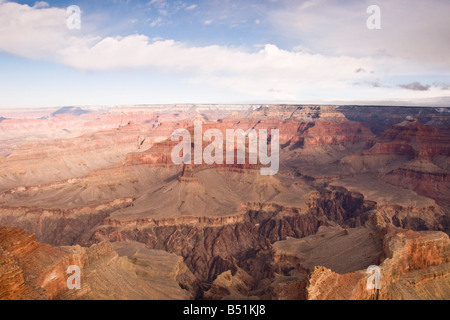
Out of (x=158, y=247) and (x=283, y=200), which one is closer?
(x=158, y=247)

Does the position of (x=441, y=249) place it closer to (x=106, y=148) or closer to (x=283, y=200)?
(x=283, y=200)

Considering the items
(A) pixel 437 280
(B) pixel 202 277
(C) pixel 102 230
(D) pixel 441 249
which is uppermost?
(D) pixel 441 249

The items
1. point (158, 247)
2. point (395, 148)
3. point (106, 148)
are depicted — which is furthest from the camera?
point (106, 148)

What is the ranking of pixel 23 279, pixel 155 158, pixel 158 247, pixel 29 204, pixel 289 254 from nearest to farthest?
pixel 23 279 < pixel 289 254 < pixel 158 247 < pixel 29 204 < pixel 155 158

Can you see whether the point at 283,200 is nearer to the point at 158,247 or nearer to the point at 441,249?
the point at 158,247

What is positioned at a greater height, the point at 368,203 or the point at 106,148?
the point at 106,148

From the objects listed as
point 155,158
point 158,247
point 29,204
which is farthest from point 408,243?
point 155,158
